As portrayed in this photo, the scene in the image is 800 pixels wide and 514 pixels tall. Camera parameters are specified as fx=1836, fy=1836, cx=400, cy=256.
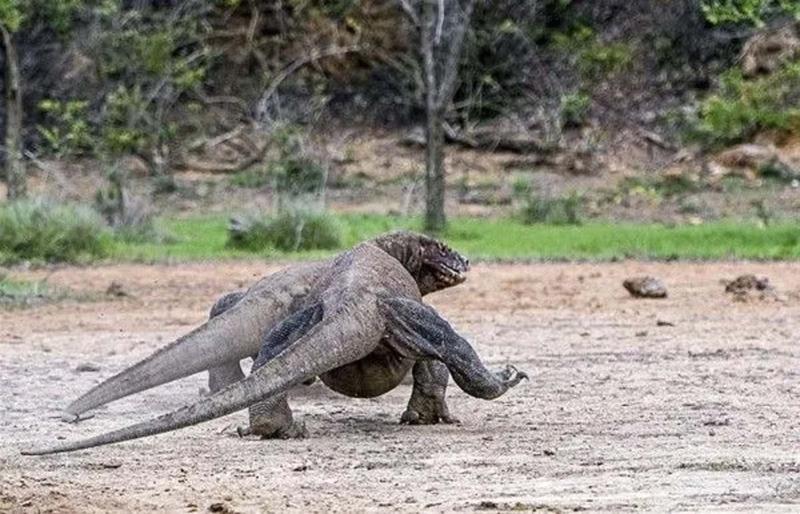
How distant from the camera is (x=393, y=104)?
105ft

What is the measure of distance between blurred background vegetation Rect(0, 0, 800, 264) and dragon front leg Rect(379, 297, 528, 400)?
35.3ft

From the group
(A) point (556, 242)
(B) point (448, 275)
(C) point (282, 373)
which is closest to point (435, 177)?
(A) point (556, 242)

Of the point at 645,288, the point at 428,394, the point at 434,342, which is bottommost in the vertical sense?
the point at 645,288

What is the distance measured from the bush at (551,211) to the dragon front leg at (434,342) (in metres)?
15.4

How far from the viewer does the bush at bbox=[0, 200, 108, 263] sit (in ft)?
62.9

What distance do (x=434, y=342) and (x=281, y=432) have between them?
0.73 m

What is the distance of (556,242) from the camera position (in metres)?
20.5

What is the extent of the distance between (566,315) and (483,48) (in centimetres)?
1944

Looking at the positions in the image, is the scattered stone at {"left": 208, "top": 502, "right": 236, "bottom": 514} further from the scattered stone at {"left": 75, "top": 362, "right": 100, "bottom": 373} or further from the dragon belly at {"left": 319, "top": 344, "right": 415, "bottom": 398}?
the scattered stone at {"left": 75, "top": 362, "right": 100, "bottom": 373}

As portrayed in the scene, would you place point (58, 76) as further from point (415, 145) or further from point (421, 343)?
point (421, 343)

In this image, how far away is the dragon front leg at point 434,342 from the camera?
757 cm

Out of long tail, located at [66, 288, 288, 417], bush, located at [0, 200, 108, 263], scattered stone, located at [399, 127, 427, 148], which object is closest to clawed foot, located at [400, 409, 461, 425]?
long tail, located at [66, 288, 288, 417]

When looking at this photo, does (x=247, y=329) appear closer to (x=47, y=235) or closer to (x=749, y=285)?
(x=749, y=285)

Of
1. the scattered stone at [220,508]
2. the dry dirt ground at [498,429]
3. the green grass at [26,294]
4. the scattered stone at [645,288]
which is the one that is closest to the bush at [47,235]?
the green grass at [26,294]
